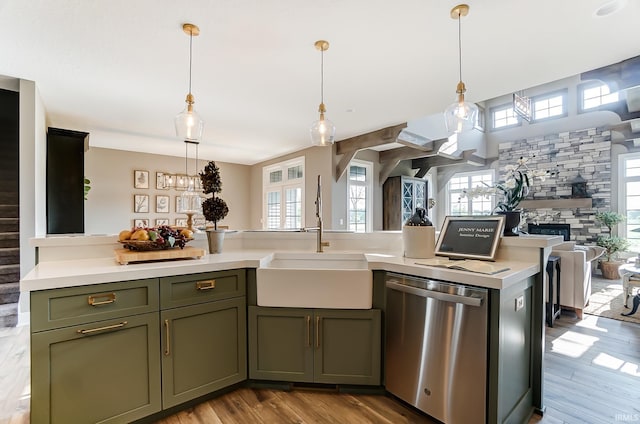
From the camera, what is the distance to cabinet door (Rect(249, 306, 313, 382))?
1.96 m

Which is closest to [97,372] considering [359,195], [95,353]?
[95,353]

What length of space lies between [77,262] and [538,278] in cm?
281

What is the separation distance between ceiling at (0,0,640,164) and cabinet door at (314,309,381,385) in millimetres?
2085

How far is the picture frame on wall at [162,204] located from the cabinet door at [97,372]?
6108 millimetres

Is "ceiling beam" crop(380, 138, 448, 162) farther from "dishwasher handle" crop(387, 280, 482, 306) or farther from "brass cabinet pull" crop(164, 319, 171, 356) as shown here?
"brass cabinet pull" crop(164, 319, 171, 356)

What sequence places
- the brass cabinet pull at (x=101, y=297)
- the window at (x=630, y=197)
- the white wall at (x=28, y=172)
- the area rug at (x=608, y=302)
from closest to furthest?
the brass cabinet pull at (x=101, y=297), the white wall at (x=28, y=172), the area rug at (x=608, y=302), the window at (x=630, y=197)

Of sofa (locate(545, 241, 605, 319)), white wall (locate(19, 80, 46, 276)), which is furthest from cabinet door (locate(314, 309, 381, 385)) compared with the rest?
white wall (locate(19, 80, 46, 276))

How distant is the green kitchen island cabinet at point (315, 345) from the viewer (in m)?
1.94

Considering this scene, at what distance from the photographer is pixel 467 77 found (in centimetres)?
316

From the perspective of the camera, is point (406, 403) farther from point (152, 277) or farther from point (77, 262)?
point (77, 262)

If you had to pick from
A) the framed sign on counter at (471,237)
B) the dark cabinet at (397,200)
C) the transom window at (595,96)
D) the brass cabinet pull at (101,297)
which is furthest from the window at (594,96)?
the brass cabinet pull at (101,297)

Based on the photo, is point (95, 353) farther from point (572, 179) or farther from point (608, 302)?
point (572, 179)

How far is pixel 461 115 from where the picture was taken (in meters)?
2.24

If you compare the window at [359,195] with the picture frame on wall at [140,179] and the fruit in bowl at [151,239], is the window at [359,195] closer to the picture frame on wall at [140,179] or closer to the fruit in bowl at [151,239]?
the fruit in bowl at [151,239]
